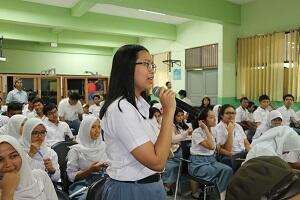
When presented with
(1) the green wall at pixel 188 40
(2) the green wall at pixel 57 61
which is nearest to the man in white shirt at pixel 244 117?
(1) the green wall at pixel 188 40

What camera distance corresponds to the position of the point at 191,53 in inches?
324

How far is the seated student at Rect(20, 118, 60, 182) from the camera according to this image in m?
2.43

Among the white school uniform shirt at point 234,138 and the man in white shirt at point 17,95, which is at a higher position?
the man in white shirt at point 17,95

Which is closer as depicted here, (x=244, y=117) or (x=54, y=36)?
(x=244, y=117)

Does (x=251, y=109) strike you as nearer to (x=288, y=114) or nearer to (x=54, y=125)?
(x=288, y=114)

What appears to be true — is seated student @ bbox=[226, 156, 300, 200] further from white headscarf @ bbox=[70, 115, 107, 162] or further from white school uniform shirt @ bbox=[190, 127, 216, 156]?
white school uniform shirt @ bbox=[190, 127, 216, 156]

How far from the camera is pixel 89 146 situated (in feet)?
9.04

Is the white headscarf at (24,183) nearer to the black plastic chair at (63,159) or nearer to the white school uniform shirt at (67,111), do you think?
the black plastic chair at (63,159)

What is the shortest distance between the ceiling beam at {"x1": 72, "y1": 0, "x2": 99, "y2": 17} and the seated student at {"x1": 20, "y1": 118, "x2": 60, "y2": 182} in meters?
3.59

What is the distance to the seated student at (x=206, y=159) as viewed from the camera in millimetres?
3105

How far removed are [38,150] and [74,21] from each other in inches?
202

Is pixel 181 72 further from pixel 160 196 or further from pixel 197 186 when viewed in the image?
pixel 160 196

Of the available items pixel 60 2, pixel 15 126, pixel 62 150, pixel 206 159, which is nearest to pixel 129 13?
pixel 60 2

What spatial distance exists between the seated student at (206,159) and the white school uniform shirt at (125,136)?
6.58ft
